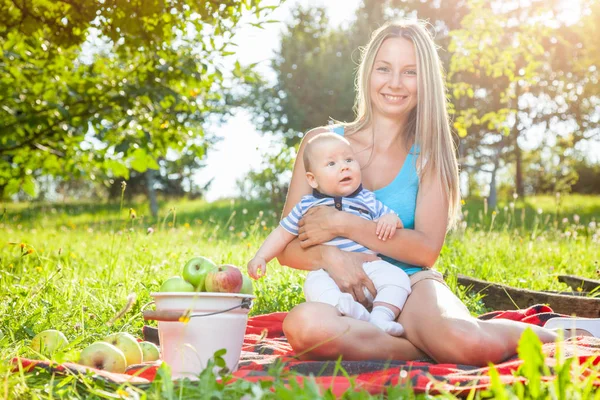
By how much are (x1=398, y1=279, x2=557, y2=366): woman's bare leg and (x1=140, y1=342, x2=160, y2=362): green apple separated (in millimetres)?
1049

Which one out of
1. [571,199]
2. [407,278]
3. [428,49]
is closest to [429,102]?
[428,49]

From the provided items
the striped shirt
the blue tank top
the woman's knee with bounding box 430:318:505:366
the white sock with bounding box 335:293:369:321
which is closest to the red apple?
the white sock with bounding box 335:293:369:321

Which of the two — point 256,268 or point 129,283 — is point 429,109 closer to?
point 256,268

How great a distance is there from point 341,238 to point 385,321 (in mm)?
460

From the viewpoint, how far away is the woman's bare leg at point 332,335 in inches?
101

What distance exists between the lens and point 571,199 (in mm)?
16516

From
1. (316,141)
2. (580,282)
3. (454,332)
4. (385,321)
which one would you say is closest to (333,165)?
(316,141)

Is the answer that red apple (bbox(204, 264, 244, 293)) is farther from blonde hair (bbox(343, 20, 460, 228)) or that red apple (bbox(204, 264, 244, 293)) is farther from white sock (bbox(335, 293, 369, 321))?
blonde hair (bbox(343, 20, 460, 228))

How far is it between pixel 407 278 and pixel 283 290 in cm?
157

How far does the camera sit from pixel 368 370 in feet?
7.74

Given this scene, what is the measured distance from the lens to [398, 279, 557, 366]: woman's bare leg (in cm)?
253

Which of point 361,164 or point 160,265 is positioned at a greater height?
point 361,164

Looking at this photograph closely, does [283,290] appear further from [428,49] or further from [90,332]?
[428,49]

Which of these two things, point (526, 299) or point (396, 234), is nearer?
point (396, 234)
